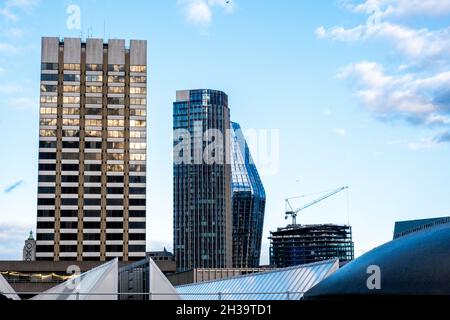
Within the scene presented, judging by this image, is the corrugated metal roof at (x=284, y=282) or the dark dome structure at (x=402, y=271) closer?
the dark dome structure at (x=402, y=271)

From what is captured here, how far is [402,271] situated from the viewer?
26094mm

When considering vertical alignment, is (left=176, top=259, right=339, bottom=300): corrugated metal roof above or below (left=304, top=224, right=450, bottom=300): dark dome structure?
below

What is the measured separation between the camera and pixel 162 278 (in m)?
43.1

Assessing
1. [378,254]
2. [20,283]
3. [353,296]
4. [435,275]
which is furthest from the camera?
[20,283]

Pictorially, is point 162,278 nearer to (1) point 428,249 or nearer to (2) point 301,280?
(2) point 301,280

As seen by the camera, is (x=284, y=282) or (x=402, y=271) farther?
(x=284, y=282)

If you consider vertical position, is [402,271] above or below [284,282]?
above

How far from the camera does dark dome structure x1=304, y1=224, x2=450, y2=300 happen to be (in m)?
24.9

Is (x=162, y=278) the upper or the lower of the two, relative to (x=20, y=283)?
upper

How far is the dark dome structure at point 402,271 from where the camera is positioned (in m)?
24.9
